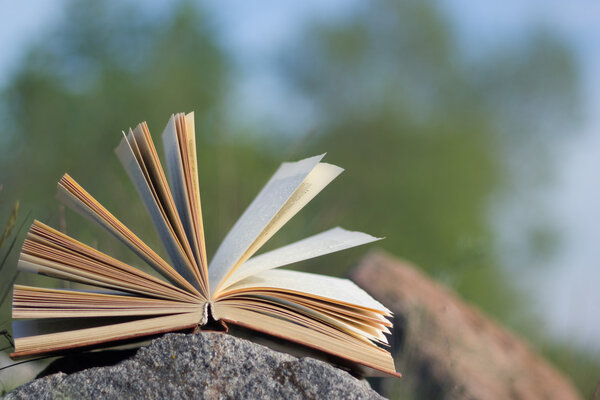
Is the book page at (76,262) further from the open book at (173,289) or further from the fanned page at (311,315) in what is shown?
the fanned page at (311,315)

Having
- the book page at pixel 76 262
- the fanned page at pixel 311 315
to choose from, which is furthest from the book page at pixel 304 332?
the book page at pixel 76 262

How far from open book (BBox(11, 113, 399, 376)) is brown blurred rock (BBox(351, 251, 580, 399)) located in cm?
99

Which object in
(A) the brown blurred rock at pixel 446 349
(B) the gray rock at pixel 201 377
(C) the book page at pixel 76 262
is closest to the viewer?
(B) the gray rock at pixel 201 377

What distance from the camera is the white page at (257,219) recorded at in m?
1.49

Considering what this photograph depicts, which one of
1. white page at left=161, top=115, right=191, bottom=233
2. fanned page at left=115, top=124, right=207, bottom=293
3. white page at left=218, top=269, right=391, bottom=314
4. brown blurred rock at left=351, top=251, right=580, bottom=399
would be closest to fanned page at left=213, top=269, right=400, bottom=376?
white page at left=218, top=269, right=391, bottom=314

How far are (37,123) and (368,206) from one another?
5.20m

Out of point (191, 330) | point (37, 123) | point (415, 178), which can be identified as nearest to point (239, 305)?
point (191, 330)

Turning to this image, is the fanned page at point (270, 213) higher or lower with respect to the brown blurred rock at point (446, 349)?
higher

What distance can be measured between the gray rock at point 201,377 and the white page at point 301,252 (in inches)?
6.8

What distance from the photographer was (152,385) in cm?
131

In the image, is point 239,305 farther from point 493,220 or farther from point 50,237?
point 493,220

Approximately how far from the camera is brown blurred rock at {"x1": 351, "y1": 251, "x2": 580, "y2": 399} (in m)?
2.88

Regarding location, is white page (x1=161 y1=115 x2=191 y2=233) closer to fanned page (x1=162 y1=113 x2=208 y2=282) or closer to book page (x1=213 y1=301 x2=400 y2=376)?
fanned page (x1=162 y1=113 x2=208 y2=282)

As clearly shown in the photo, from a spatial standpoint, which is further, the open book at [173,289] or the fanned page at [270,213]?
the fanned page at [270,213]
